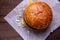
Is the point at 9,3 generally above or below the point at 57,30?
above

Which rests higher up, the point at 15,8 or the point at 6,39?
the point at 15,8

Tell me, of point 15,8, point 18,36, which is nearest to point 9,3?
point 15,8

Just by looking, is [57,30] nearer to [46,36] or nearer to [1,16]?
[46,36]

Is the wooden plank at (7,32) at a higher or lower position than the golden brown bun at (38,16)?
lower

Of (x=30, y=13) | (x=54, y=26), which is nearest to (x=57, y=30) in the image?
(x=54, y=26)

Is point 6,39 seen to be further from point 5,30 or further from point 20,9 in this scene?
point 20,9

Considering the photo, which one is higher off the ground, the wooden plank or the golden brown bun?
the golden brown bun
